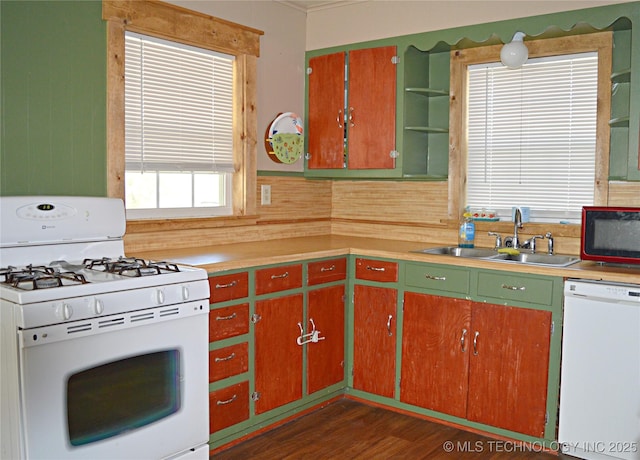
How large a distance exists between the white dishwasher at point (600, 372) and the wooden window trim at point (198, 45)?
76.9 inches

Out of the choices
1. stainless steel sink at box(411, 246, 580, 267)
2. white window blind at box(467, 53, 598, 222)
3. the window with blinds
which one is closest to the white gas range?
the window with blinds

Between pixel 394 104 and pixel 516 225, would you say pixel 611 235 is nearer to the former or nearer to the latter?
pixel 516 225

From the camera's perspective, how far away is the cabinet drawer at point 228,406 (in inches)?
113

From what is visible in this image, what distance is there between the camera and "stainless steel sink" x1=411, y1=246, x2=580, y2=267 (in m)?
3.25

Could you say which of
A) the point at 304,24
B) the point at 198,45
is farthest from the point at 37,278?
the point at 304,24

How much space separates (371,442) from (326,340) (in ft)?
2.06

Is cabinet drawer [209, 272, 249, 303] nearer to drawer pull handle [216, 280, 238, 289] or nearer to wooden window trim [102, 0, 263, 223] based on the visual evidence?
drawer pull handle [216, 280, 238, 289]

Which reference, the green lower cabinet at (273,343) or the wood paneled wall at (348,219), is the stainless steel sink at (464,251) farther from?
the green lower cabinet at (273,343)

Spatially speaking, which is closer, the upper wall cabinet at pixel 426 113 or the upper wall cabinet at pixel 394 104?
the upper wall cabinet at pixel 394 104

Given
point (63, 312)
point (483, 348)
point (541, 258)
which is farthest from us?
point (541, 258)

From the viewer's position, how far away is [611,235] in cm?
293

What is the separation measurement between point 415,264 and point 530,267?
62 cm

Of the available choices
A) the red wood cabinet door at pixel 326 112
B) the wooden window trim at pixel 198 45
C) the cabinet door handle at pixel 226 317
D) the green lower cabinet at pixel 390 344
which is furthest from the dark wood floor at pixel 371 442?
the red wood cabinet door at pixel 326 112

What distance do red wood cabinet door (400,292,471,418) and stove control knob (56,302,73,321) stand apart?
73.0 inches
